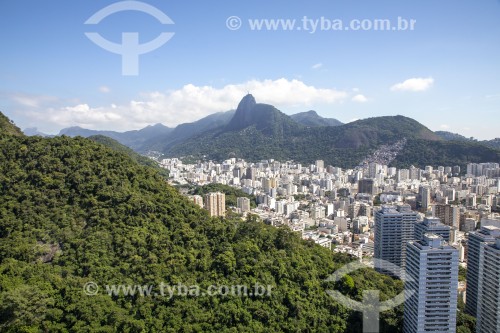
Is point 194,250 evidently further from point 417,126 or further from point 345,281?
point 417,126

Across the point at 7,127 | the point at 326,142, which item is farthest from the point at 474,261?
the point at 326,142

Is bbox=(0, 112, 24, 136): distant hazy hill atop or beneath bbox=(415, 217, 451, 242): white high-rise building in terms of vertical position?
atop

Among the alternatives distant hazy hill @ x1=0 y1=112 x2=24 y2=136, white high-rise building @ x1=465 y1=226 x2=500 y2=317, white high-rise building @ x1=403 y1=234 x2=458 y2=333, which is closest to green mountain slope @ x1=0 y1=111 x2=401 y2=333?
white high-rise building @ x1=403 y1=234 x2=458 y2=333

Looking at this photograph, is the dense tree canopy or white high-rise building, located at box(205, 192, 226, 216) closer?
the dense tree canopy

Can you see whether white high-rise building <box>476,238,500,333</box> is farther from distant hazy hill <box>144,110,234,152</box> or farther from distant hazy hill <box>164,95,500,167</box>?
distant hazy hill <box>144,110,234,152</box>

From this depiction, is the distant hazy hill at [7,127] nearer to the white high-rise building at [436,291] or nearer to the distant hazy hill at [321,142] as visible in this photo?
the white high-rise building at [436,291]

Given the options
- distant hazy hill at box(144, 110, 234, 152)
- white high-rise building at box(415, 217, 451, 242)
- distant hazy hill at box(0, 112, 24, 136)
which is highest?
A: distant hazy hill at box(144, 110, 234, 152)

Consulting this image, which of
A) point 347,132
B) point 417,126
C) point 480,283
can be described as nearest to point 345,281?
point 480,283
